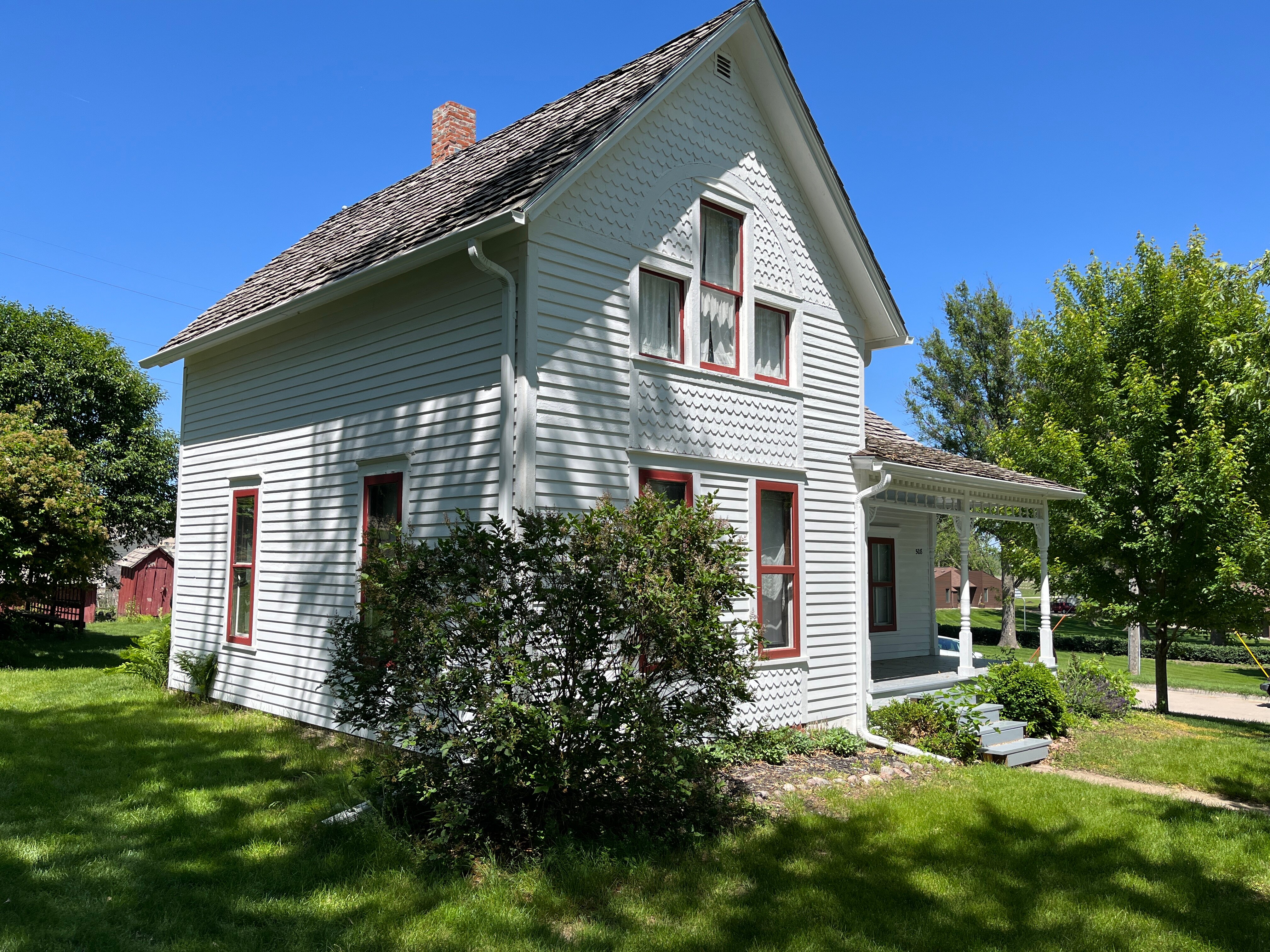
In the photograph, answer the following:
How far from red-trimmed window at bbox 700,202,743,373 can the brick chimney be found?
19.6ft

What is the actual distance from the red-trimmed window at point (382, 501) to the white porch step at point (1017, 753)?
24.2 ft

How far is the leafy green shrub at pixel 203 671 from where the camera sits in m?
12.1

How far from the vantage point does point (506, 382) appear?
7973mm

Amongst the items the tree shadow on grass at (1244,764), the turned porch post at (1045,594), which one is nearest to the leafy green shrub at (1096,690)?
the turned porch post at (1045,594)

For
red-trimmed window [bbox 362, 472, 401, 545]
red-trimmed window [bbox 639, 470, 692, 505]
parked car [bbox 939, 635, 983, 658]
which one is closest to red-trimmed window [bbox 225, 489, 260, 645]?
red-trimmed window [bbox 362, 472, 401, 545]

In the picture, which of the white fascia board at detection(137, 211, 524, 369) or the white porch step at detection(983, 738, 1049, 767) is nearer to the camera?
the white fascia board at detection(137, 211, 524, 369)

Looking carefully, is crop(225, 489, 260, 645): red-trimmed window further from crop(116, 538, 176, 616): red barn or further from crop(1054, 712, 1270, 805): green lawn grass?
crop(116, 538, 176, 616): red barn

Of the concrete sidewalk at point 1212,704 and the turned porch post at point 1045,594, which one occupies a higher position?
the turned porch post at point 1045,594

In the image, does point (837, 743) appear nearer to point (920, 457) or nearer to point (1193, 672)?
point (920, 457)

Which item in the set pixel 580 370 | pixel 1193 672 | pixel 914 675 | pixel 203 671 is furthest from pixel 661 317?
pixel 1193 672

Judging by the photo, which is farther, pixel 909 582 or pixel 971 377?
pixel 971 377

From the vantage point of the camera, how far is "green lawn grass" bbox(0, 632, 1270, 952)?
4910 millimetres

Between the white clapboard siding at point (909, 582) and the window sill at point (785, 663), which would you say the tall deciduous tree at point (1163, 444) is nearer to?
the white clapboard siding at point (909, 582)

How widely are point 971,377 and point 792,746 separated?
32189mm
